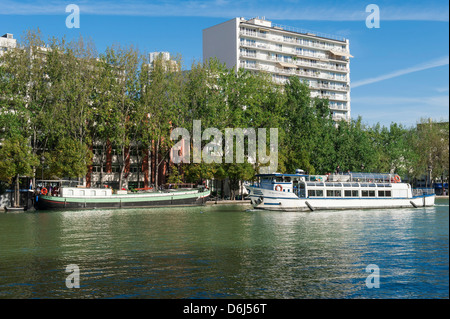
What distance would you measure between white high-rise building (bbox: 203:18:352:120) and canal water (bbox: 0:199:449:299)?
82688 millimetres

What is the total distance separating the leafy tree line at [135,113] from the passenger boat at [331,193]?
18.5 m

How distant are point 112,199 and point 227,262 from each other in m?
49.7

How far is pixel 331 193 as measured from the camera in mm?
66188

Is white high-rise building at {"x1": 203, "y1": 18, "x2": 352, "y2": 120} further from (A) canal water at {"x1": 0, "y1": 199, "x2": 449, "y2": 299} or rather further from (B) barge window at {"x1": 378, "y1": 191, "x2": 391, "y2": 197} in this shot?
(A) canal water at {"x1": 0, "y1": 199, "x2": 449, "y2": 299}

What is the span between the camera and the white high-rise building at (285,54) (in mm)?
123875

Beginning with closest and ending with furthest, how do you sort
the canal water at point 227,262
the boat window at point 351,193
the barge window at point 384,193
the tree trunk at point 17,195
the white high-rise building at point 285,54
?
the canal water at point 227,262 < the boat window at point 351,193 < the tree trunk at point 17,195 < the barge window at point 384,193 < the white high-rise building at point 285,54

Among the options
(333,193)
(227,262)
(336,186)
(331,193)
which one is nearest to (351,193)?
(336,186)

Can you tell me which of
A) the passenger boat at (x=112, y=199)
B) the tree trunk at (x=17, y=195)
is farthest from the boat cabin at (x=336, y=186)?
the tree trunk at (x=17, y=195)

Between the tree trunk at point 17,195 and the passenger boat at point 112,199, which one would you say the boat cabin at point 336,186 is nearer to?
the passenger boat at point 112,199

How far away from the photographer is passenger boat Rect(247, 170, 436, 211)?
63.1 meters

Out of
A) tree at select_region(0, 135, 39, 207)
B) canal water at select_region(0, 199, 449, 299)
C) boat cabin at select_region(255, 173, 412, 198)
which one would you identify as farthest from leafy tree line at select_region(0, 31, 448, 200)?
canal water at select_region(0, 199, 449, 299)

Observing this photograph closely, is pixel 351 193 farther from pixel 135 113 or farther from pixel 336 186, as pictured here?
pixel 135 113

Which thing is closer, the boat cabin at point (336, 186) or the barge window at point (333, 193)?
the boat cabin at point (336, 186)

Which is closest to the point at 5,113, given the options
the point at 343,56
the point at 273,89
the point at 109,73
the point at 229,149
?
the point at 109,73
